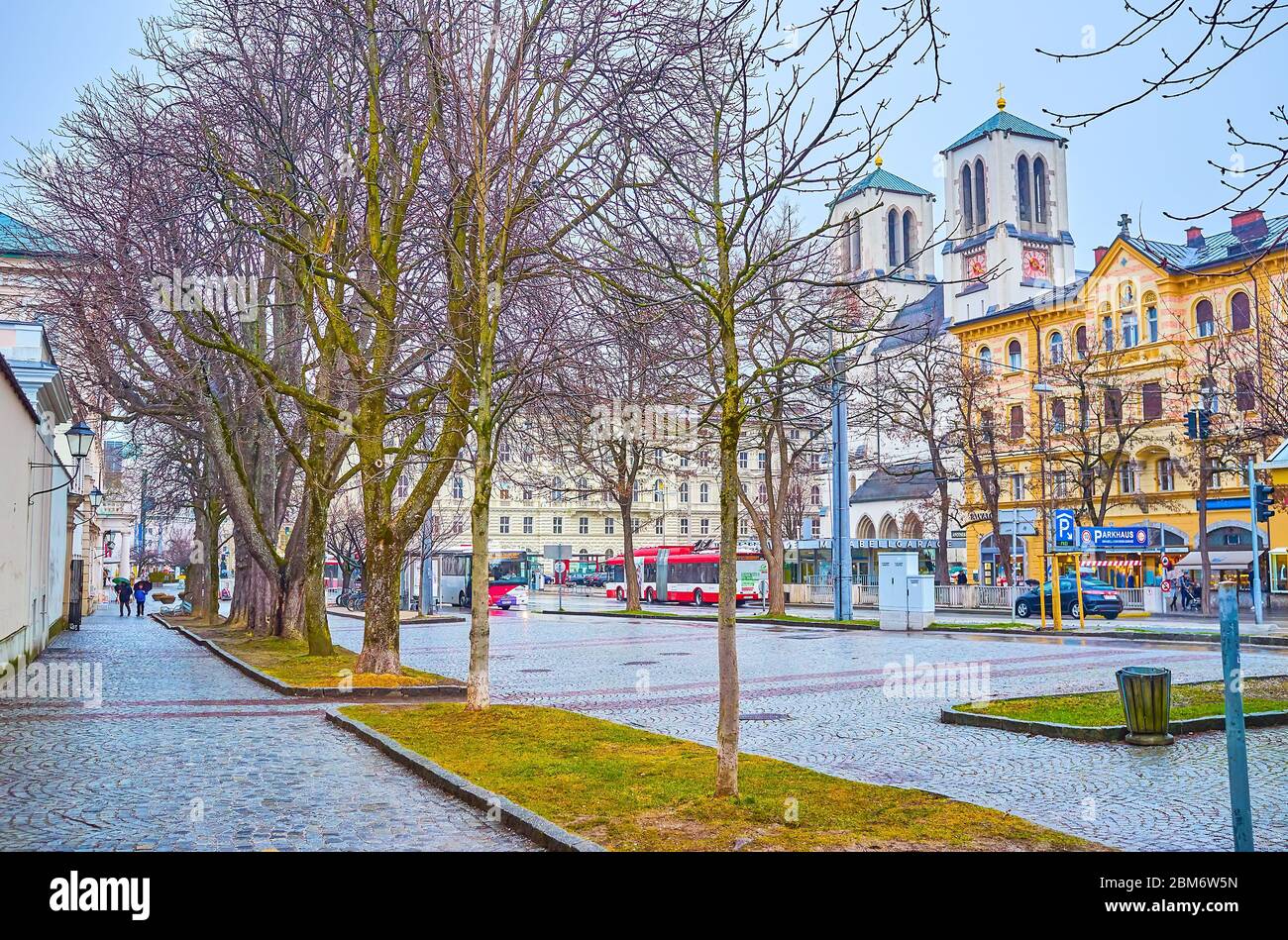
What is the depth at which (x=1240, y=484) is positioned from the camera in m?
55.3

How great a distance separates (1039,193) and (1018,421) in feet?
94.7

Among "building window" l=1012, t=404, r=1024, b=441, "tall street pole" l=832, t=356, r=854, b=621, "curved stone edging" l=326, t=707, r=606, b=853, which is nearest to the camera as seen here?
"curved stone edging" l=326, t=707, r=606, b=853

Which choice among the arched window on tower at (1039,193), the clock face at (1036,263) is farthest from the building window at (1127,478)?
the arched window on tower at (1039,193)

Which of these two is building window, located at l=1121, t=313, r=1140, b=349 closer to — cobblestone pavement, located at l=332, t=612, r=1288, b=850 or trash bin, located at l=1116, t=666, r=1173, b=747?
cobblestone pavement, located at l=332, t=612, r=1288, b=850

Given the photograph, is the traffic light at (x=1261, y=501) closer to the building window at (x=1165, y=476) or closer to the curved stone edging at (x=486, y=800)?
the building window at (x=1165, y=476)

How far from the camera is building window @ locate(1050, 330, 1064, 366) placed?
2554 inches

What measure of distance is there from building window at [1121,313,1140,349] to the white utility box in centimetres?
3094

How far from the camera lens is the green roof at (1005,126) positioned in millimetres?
87625

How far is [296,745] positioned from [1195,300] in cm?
5448

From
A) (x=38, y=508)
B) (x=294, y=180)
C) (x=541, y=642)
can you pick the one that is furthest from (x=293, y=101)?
(x=541, y=642)

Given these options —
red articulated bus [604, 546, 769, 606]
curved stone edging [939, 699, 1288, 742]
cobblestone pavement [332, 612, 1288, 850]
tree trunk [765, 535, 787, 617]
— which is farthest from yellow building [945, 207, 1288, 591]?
curved stone edging [939, 699, 1288, 742]

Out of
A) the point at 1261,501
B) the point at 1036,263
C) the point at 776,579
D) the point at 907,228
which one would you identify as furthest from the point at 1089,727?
the point at 907,228

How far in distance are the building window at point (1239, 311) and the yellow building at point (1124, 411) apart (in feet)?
0.28
